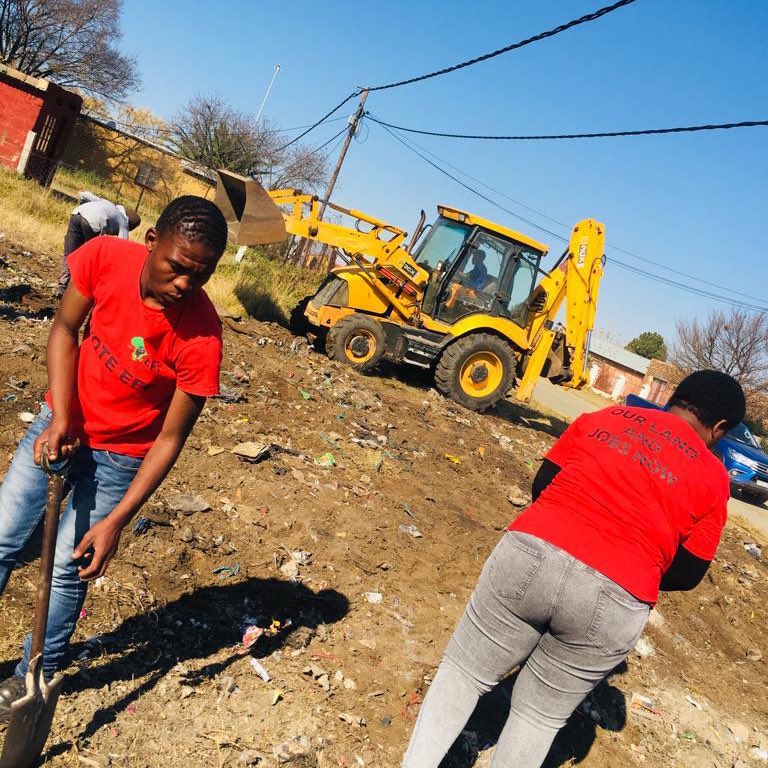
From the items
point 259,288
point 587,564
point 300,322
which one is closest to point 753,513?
point 300,322

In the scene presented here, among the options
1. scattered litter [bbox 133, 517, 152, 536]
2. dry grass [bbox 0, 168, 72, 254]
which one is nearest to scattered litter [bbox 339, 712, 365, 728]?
scattered litter [bbox 133, 517, 152, 536]

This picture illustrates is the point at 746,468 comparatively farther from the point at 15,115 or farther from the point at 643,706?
the point at 15,115

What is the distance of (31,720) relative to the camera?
204 centimetres

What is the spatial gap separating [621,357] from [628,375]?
2.93m

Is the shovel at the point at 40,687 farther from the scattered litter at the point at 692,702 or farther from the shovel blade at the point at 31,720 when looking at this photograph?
the scattered litter at the point at 692,702

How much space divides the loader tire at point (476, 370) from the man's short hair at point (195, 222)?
7.85 metres

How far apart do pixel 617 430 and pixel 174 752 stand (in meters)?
1.97

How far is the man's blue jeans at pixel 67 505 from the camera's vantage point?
215 cm

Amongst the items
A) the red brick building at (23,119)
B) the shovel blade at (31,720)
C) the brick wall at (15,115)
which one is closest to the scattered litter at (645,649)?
the shovel blade at (31,720)

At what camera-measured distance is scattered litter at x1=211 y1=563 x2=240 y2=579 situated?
371 cm

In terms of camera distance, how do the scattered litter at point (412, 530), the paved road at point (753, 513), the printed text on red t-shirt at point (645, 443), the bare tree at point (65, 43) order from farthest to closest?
1. the bare tree at point (65, 43)
2. the paved road at point (753, 513)
3. the scattered litter at point (412, 530)
4. the printed text on red t-shirt at point (645, 443)

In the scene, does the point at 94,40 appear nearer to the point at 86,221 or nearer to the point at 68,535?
the point at 86,221

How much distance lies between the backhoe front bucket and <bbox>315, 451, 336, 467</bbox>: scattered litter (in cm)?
413

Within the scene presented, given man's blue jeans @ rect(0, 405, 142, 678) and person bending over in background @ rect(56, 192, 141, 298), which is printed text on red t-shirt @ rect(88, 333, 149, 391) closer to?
man's blue jeans @ rect(0, 405, 142, 678)
